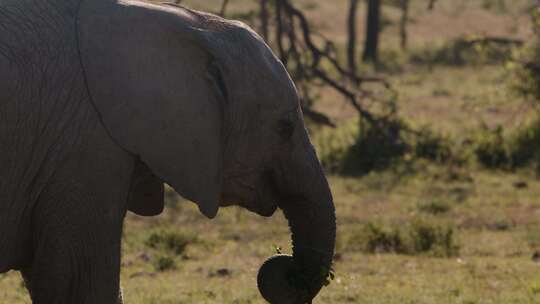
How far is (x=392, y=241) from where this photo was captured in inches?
446

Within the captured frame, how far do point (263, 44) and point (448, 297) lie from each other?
3.48 metres

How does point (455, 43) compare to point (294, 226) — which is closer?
point (294, 226)

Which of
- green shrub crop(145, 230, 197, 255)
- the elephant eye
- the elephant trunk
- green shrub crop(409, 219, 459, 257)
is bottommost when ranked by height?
green shrub crop(145, 230, 197, 255)

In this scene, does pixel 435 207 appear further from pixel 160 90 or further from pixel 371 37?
pixel 371 37

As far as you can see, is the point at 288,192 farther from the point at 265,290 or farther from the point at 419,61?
the point at 419,61

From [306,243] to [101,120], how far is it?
1174mm

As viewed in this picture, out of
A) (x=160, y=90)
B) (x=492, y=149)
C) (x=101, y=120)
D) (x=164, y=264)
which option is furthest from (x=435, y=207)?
(x=101, y=120)

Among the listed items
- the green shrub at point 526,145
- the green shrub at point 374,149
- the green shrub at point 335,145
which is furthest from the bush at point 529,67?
the green shrub at point 335,145

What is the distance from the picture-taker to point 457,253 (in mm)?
11117

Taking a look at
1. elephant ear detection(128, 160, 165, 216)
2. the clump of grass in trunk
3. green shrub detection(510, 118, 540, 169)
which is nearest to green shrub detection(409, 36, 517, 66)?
green shrub detection(510, 118, 540, 169)

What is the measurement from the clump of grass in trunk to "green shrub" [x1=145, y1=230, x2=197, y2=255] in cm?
125

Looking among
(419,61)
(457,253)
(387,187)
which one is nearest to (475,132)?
(387,187)

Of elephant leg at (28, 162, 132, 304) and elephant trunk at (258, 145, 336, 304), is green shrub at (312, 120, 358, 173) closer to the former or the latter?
elephant trunk at (258, 145, 336, 304)

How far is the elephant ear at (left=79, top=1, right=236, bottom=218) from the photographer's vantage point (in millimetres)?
5527
